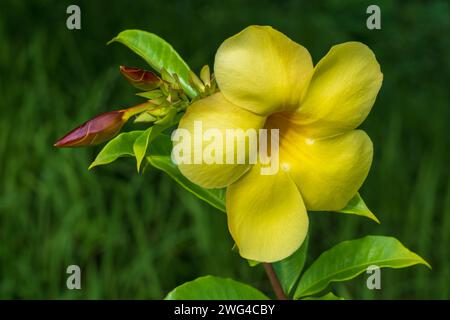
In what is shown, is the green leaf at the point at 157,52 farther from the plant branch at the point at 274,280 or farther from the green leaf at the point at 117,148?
the plant branch at the point at 274,280

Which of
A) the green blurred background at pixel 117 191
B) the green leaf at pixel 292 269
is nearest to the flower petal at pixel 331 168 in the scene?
the green leaf at pixel 292 269

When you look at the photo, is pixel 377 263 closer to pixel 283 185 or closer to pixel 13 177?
pixel 283 185

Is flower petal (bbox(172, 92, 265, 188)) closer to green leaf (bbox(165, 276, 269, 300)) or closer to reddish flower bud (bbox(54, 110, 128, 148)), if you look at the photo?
reddish flower bud (bbox(54, 110, 128, 148))

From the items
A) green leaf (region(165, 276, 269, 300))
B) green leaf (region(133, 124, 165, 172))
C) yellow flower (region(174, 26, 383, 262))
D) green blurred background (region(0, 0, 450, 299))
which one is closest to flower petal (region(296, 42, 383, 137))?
yellow flower (region(174, 26, 383, 262))

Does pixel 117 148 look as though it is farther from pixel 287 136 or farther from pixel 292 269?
pixel 292 269

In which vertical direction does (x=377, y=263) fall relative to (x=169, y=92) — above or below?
below

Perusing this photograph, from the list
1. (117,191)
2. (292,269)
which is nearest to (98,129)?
(292,269)
